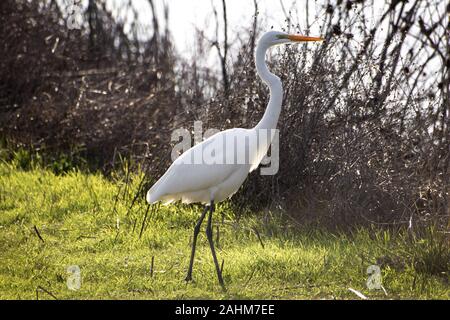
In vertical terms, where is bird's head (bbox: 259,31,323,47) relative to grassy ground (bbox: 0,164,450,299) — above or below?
above

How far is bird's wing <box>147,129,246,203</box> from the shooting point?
19.7 ft

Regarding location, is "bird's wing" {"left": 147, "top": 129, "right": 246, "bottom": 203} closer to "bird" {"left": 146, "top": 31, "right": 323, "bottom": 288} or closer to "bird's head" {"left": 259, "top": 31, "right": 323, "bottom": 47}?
"bird" {"left": 146, "top": 31, "right": 323, "bottom": 288}

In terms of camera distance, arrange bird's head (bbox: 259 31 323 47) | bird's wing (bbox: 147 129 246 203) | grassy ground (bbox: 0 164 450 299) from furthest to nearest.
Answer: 1. bird's head (bbox: 259 31 323 47)
2. bird's wing (bbox: 147 129 246 203)
3. grassy ground (bbox: 0 164 450 299)

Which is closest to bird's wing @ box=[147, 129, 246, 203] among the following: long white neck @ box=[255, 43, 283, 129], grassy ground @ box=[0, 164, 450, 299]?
long white neck @ box=[255, 43, 283, 129]

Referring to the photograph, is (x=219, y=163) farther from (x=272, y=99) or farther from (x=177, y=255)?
(x=177, y=255)

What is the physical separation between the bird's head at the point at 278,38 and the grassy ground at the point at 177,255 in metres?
1.61

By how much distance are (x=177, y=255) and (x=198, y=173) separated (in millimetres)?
808

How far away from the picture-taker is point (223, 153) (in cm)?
602

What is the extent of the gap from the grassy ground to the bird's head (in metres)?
1.61

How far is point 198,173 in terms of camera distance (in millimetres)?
6023

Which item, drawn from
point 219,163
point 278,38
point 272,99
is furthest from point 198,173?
point 278,38
